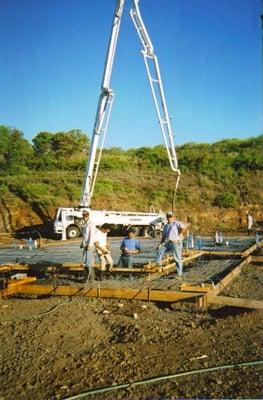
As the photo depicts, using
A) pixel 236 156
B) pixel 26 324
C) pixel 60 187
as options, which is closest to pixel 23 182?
pixel 60 187

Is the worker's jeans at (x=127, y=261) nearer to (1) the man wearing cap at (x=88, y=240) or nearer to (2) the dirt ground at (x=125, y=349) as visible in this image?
(1) the man wearing cap at (x=88, y=240)

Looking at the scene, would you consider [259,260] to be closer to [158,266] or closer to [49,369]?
[158,266]

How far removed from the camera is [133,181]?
37.8 metres

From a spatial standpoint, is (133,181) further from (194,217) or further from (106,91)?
(106,91)

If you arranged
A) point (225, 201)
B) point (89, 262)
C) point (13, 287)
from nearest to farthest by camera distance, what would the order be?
point (13, 287)
point (89, 262)
point (225, 201)

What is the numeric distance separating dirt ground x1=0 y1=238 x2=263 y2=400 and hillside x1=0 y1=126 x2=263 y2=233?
67.0 ft

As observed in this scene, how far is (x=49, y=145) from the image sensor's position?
4934 cm

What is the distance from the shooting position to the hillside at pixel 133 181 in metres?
30.7

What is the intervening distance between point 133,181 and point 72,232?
16081mm

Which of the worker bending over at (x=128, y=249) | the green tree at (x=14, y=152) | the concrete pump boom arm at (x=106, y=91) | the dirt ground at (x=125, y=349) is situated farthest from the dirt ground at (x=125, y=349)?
the green tree at (x=14, y=152)

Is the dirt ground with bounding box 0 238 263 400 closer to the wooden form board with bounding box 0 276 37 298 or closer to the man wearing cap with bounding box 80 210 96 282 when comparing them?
the wooden form board with bounding box 0 276 37 298

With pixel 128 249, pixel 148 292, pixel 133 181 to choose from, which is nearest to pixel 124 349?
pixel 148 292

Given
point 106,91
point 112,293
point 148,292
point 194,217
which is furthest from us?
point 194,217

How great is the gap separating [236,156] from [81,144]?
16.8m
